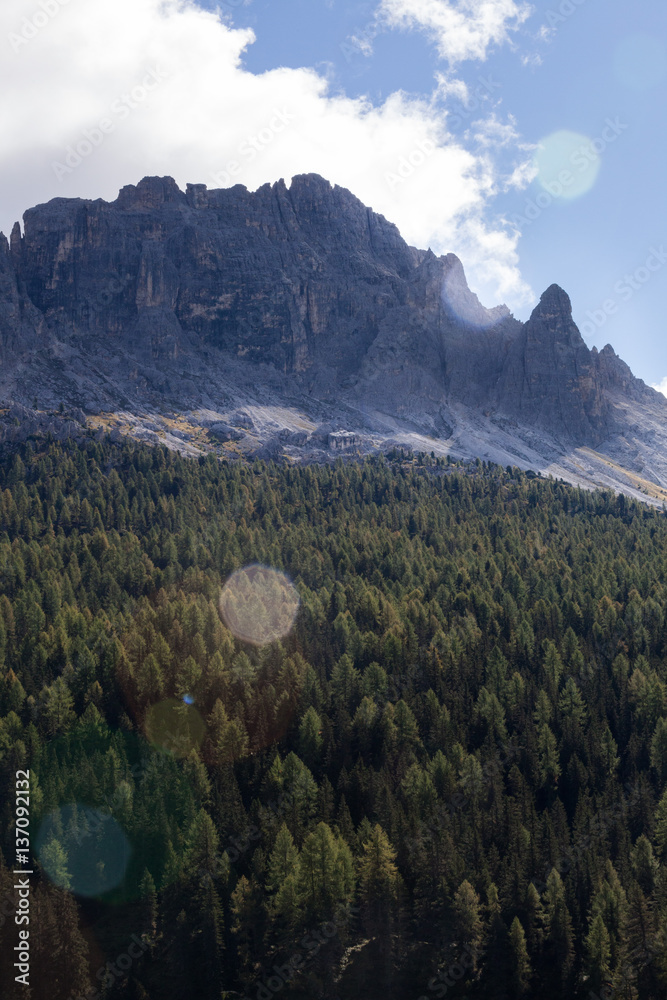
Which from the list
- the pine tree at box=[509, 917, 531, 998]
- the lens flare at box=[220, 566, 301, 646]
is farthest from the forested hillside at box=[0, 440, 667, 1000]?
the lens flare at box=[220, 566, 301, 646]

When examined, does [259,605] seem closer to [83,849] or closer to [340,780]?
[340,780]

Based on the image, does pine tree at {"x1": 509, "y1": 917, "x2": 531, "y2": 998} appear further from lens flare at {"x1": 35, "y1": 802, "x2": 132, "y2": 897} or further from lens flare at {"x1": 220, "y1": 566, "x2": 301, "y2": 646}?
lens flare at {"x1": 220, "y1": 566, "x2": 301, "y2": 646}

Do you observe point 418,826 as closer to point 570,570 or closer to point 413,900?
point 413,900

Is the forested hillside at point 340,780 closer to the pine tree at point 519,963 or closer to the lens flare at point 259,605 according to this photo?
the pine tree at point 519,963

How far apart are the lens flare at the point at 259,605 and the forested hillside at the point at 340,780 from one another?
3.00 meters

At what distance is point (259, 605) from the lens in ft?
402

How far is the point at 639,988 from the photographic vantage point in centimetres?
6412

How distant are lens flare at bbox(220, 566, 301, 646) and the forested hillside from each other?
3.00 m

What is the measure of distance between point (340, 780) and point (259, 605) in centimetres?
4071

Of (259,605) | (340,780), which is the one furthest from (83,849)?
(259,605)

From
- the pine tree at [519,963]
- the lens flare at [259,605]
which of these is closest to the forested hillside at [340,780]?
the pine tree at [519,963]

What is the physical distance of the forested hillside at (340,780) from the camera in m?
68.5

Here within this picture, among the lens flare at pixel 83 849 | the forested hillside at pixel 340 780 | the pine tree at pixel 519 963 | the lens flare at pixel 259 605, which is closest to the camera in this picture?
the pine tree at pixel 519 963

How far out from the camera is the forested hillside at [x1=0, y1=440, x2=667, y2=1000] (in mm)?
68500
